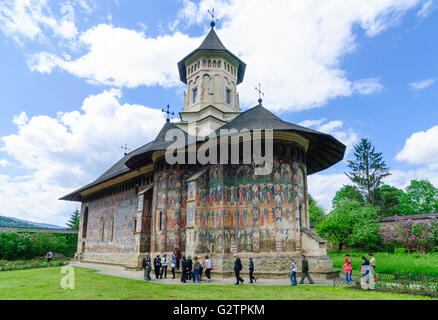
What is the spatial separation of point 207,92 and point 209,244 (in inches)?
502

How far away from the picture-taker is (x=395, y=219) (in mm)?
28703

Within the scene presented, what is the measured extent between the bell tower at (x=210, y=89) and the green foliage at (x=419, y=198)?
106ft

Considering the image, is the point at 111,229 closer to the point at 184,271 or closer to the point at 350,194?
the point at 184,271

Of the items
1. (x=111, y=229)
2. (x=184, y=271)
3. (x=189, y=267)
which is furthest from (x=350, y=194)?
(x=184, y=271)

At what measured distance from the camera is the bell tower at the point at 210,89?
23375mm

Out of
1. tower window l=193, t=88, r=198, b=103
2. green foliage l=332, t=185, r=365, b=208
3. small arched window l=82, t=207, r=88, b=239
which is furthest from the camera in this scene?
green foliage l=332, t=185, r=365, b=208

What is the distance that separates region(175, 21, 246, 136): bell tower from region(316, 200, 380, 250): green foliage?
14.5m

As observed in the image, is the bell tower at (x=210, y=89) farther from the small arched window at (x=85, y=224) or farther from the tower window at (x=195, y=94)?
the small arched window at (x=85, y=224)

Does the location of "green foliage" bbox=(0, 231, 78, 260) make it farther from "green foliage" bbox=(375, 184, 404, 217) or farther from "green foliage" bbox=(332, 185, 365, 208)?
"green foliage" bbox=(375, 184, 404, 217)

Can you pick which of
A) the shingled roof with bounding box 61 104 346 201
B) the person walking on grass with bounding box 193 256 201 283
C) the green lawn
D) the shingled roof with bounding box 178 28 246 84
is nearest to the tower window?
the shingled roof with bounding box 178 28 246 84

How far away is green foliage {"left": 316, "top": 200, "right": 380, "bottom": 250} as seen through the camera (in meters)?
27.8

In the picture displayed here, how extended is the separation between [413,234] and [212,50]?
858 inches
